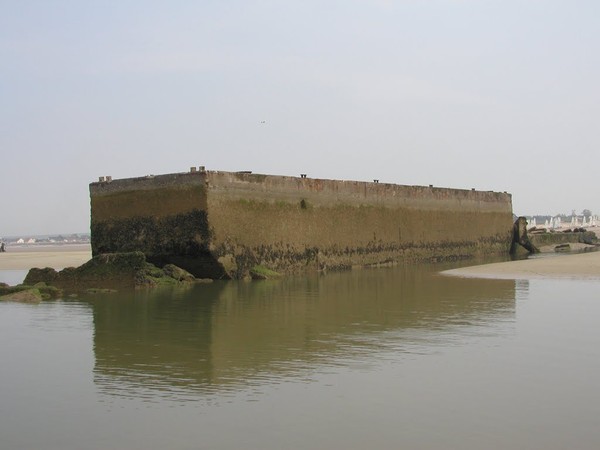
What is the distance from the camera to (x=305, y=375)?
7738 millimetres

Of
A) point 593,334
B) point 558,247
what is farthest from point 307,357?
point 558,247

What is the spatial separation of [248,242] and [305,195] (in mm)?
3093

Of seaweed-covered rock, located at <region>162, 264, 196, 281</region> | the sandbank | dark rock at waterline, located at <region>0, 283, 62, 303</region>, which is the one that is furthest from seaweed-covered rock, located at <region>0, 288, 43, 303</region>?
the sandbank

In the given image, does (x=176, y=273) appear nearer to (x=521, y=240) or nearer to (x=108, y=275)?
(x=108, y=275)

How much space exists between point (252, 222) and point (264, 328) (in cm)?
986

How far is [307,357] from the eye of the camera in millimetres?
8664

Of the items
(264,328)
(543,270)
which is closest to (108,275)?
(264,328)

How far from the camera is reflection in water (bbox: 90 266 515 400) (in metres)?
7.97

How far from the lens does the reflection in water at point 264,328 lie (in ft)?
26.1

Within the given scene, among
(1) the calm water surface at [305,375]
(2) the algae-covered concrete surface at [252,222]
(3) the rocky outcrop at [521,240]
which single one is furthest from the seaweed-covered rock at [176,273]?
(3) the rocky outcrop at [521,240]

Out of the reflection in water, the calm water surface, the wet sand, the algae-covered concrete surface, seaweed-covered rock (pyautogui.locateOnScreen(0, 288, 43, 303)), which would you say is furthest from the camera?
the wet sand

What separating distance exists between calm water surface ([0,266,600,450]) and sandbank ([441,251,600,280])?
5312mm

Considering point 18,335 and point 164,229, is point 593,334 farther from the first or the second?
point 164,229

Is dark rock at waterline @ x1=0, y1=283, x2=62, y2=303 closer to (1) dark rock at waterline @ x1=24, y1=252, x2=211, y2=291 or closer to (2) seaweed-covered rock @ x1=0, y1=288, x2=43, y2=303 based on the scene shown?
(2) seaweed-covered rock @ x1=0, y1=288, x2=43, y2=303
